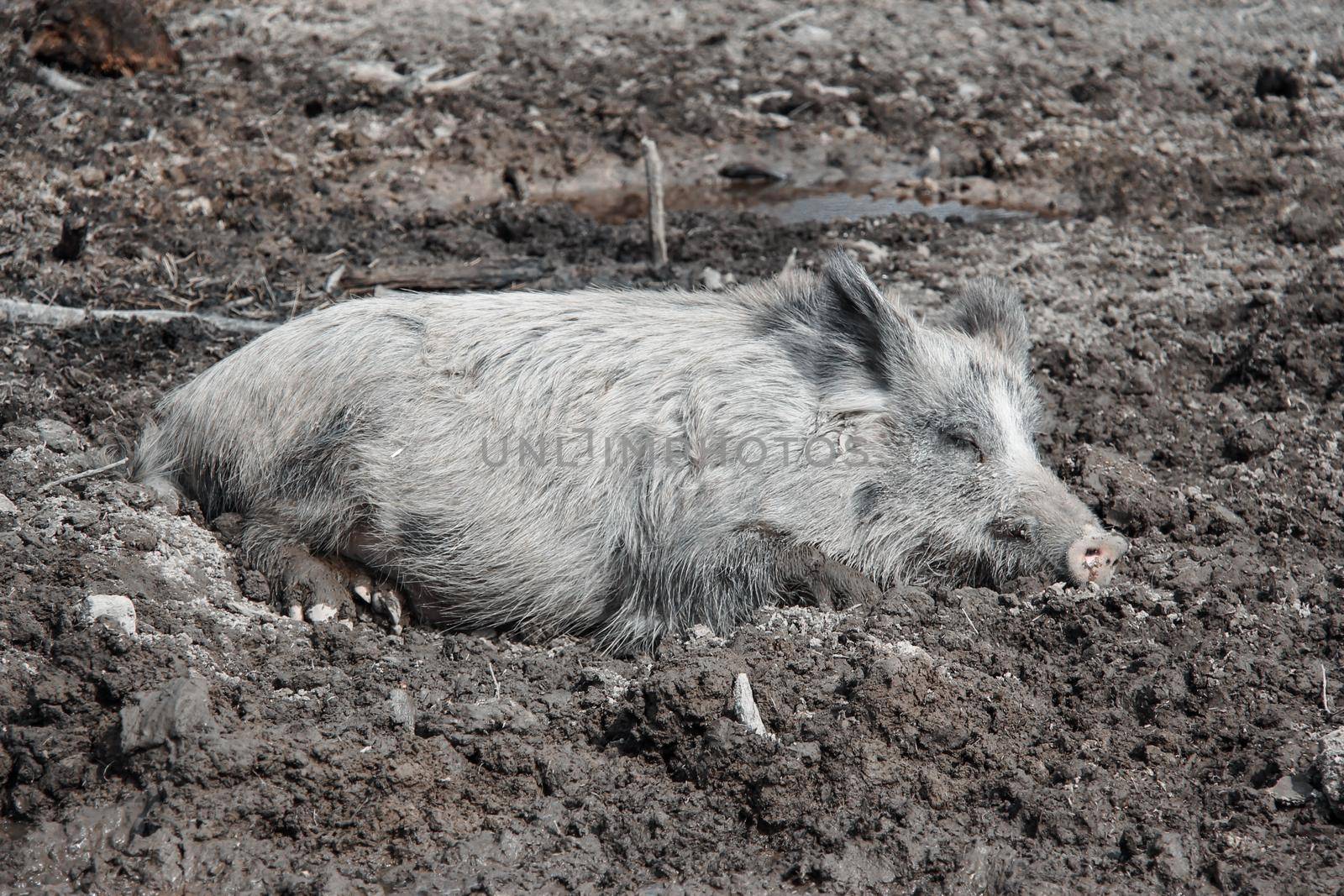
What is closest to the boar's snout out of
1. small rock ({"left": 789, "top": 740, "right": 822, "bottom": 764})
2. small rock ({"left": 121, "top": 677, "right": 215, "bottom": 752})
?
small rock ({"left": 789, "top": 740, "right": 822, "bottom": 764})

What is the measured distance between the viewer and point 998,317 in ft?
14.6

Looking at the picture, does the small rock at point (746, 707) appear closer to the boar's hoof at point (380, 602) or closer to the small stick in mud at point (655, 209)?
the boar's hoof at point (380, 602)

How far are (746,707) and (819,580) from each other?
2.50ft

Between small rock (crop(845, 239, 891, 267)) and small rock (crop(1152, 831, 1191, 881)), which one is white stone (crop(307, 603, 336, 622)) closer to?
small rock (crop(1152, 831, 1191, 881))

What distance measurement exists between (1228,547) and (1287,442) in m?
0.83

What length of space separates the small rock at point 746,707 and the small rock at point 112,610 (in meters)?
1.83

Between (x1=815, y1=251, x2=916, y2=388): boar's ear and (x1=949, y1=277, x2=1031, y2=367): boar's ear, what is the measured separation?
48cm

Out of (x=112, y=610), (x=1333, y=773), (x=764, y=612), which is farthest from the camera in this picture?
(x=764, y=612)

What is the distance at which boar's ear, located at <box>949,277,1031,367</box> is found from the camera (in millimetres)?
4434

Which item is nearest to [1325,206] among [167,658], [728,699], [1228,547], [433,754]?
[1228,547]

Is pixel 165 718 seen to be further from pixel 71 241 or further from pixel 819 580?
pixel 71 241

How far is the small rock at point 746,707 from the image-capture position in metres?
3.31

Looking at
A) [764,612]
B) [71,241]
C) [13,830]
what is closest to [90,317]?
[71,241]

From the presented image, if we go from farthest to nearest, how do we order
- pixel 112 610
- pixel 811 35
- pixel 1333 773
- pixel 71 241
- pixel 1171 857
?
1. pixel 811 35
2. pixel 71 241
3. pixel 112 610
4. pixel 1333 773
5. pixel 1171 857
